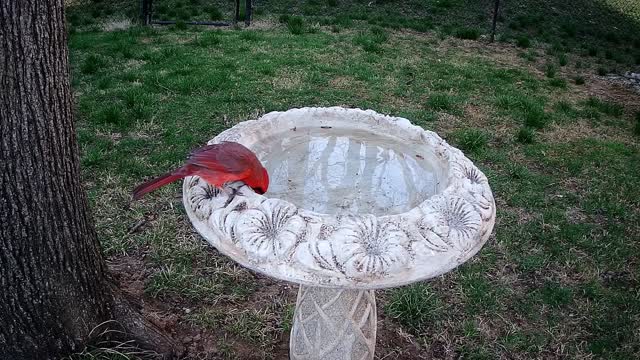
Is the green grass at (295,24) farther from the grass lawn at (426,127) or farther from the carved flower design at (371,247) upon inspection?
the carved flower design at (371,247)

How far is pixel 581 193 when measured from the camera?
4.20 meters

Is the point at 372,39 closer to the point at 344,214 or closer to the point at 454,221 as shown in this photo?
the point at 344,214

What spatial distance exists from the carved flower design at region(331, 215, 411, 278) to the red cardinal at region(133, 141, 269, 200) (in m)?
0.36

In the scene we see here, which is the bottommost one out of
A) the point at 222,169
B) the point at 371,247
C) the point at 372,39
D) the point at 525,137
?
the point at 525,137

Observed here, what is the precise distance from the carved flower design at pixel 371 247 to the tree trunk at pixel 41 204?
1.07 m

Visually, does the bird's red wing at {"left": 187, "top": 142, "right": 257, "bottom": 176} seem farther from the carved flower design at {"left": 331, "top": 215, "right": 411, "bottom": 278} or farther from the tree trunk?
the tree trunk

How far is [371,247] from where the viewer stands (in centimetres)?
158

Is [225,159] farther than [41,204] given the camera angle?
No

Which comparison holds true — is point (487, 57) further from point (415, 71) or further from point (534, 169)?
point (534, 169)

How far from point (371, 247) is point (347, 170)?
2.38 feet

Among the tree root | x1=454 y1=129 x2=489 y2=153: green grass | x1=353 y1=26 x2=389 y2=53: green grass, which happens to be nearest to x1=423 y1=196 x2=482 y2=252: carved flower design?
the tree root

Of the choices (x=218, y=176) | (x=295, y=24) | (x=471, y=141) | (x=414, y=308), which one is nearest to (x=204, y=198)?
(x=218, y=176)

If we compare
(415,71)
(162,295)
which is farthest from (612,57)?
(162,295)

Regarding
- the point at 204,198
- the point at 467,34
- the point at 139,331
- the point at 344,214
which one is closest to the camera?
the point at 204,198
